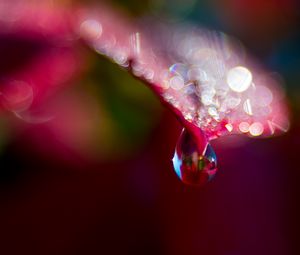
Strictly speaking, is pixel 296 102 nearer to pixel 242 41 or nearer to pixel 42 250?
pixel 242 41

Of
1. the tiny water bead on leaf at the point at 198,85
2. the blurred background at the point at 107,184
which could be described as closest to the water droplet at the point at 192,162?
the tiny water bead on leaf at the point at 198,85

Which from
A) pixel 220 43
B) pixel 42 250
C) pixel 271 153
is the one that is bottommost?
pixel 42 250

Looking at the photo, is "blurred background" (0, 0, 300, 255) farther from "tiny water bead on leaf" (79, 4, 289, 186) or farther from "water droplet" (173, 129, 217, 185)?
"water droplet" (173, 129, 217, 185)

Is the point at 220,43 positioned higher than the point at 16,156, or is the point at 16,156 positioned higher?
the point at 220,43

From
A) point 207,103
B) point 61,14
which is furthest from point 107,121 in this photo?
point 207,103

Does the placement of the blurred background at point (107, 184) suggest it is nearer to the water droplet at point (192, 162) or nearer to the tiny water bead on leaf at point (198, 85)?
the tiny water bead on leaf at point (198, 85)

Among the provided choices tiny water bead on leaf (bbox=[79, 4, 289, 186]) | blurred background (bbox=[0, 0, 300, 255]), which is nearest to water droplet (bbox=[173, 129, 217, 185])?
tiny water bead on leaf (bbox=[79, 4, 289, 186])

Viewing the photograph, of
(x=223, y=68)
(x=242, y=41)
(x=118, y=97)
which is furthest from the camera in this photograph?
(x=242, y=41)

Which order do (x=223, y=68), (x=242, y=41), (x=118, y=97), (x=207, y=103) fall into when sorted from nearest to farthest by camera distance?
(x=207, y=103)
(x=223, y=68)
(x=118, y=97)
(x=242, y=41)
